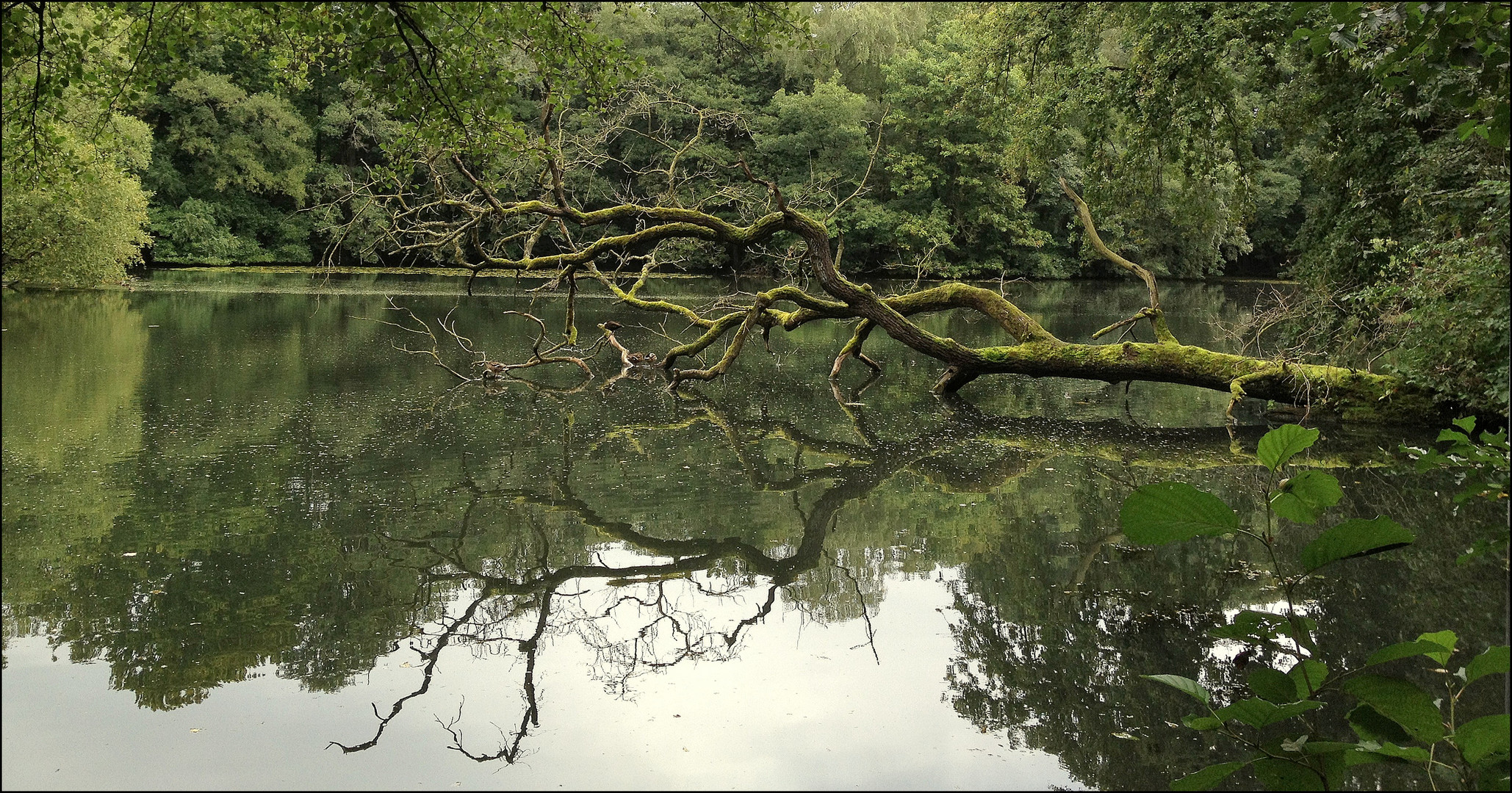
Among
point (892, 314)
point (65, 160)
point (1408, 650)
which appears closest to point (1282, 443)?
point (1408, 650)

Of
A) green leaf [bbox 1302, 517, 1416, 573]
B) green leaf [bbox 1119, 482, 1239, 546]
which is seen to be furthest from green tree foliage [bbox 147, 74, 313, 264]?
green leaf [bbox 1302, 517, 1416, 573]

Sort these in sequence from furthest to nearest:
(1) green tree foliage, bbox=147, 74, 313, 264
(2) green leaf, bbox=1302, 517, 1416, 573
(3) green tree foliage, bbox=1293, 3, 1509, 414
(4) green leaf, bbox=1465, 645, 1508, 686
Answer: (1) green tree foliage, bbox=147, 74, 313, 264
(3) green tree foliage, bbox=1293, 3, 1509, 414
(2) green leaf, bbox=1302, 517, 1416, 573
(4) green leaf, bbox=1465, 645, 1508, 686

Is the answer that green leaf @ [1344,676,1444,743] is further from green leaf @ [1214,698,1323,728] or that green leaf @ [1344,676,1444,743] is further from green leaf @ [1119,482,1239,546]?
green leaf @ [1119,482,1239,546]

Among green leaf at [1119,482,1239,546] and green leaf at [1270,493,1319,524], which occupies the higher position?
green leaf at [1270,493,1319,524]

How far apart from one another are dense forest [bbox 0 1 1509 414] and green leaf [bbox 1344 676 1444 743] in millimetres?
1601

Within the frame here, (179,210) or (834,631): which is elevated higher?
(179,210)

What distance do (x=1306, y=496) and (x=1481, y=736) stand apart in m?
0.67

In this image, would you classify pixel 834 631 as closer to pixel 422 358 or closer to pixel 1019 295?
pixel 422 358

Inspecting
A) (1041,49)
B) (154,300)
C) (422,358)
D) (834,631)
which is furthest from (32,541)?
(154,300)

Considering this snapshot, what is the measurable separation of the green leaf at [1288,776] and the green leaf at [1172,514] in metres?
0.68

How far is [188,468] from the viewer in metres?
8.09

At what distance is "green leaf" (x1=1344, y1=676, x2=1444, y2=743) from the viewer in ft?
8.25

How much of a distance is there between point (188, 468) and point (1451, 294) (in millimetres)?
11257

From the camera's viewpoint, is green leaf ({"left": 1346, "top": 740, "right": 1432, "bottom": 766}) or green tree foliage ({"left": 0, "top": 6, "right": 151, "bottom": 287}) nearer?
green leaf ({"left": 1346, "top": 740, "right": 1432, "bottom": 766})
